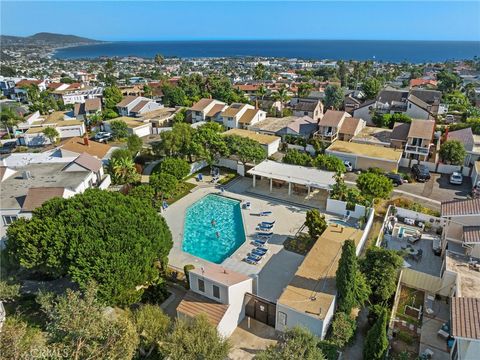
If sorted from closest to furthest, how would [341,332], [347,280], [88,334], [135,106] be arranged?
[88,334] → [341,332] → [347,280] → [135,106]

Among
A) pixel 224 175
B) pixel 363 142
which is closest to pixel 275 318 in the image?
pixel 224 175

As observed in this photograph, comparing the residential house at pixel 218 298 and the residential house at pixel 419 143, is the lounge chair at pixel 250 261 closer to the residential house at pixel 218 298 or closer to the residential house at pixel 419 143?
the residential house at pixel 218 298

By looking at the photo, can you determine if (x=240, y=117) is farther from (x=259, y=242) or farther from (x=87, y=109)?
(x=87, y=109)

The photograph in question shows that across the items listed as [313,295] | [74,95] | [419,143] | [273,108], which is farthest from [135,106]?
[313,295]

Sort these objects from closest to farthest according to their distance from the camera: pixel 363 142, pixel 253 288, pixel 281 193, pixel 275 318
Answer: pixel 275 318 → pixel 253 288 → pixel 281 193 → pixel 363 142

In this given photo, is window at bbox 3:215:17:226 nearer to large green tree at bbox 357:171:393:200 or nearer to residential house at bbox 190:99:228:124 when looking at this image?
large green tree at bbox 357:171:393:200

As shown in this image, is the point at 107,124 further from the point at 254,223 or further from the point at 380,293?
the point at 380,293

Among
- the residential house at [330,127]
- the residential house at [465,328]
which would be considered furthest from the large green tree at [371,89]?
the residential house at [465,328]
